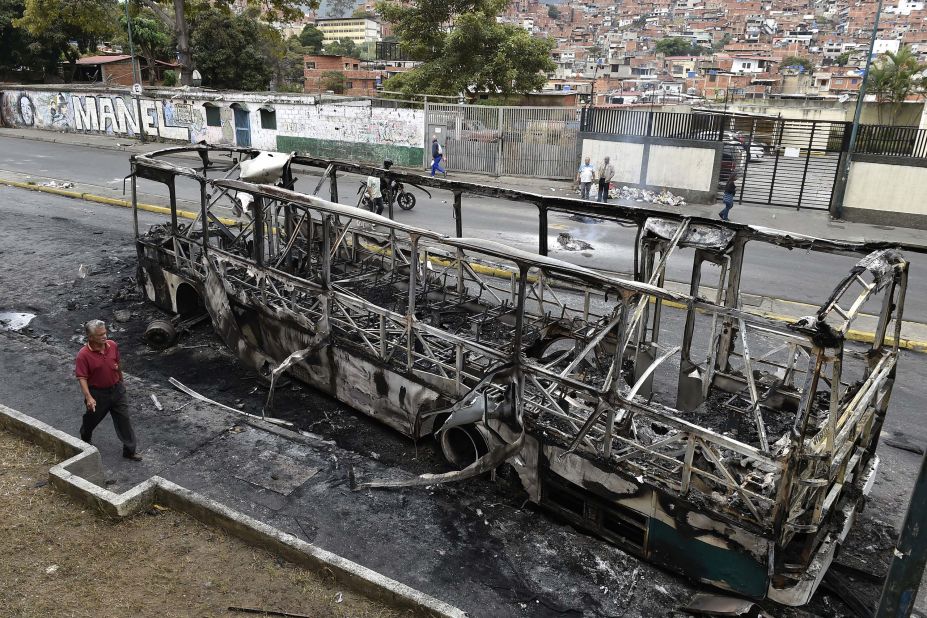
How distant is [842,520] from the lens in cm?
536

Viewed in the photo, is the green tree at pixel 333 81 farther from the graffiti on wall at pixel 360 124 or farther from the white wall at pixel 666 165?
the white wall at pixel 666 165

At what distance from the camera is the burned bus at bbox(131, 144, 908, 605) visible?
498 cm

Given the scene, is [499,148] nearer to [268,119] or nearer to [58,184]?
[268,119]

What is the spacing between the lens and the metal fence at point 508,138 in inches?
920

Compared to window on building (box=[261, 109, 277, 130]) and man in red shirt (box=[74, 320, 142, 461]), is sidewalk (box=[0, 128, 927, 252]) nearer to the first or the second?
window on building (box=[261, 109, 277, 130])

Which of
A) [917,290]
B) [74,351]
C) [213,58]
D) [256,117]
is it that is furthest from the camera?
[213,58]

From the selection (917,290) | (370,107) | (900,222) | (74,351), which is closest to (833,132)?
(900,222)

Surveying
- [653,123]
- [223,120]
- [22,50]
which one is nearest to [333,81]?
[22,50]

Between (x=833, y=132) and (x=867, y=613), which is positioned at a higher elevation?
(x=833, y=132)

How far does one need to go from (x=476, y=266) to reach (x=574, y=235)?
4.12 meters

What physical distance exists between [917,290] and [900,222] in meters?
7.36

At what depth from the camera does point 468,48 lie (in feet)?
104

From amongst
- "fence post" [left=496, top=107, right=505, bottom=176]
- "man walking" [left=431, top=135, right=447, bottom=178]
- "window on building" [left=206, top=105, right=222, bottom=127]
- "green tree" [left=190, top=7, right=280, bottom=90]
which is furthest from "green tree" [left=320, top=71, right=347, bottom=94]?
"fence post" [left=496, top=107, right=505, bottom=176]

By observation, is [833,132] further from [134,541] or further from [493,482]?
[134,541]
